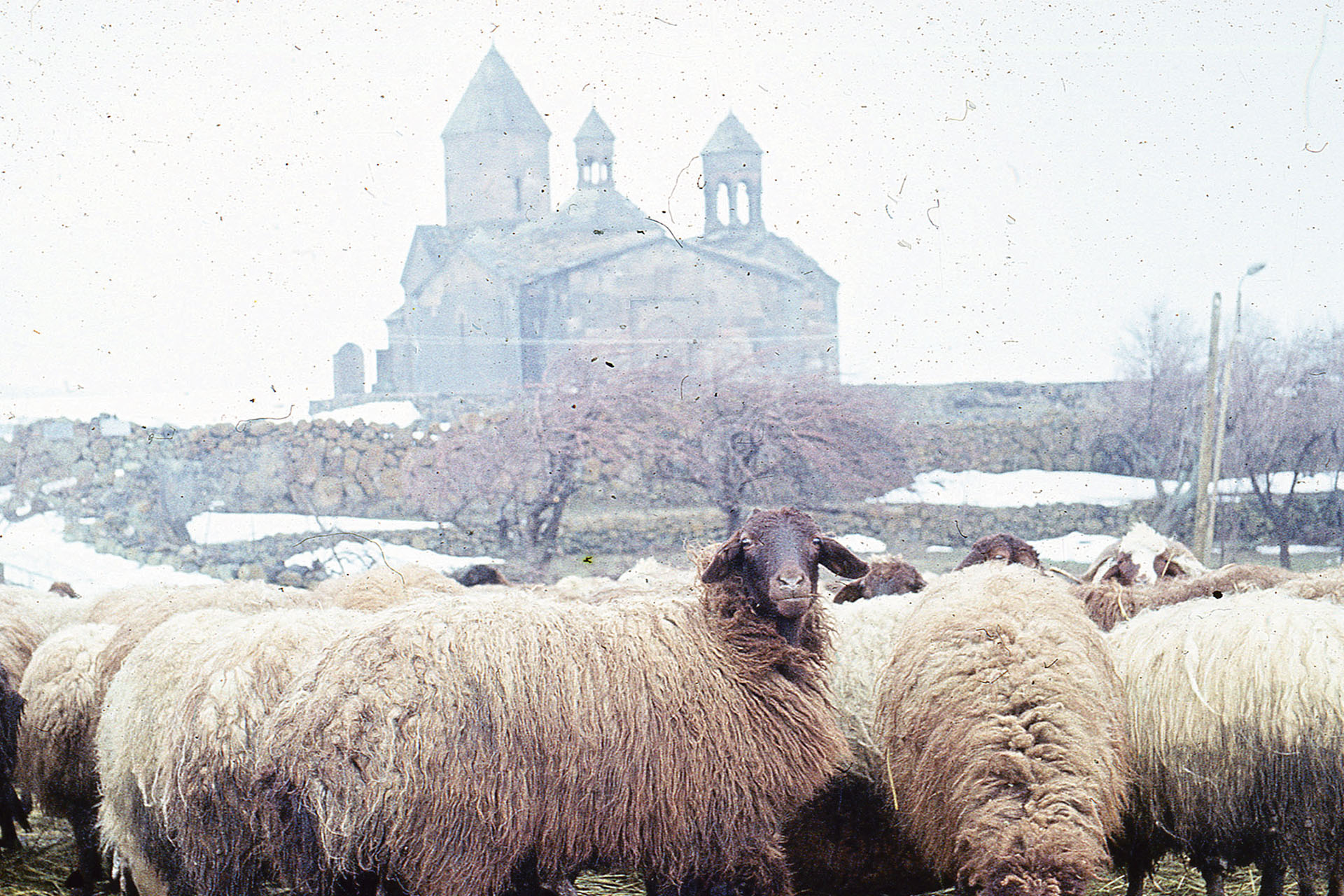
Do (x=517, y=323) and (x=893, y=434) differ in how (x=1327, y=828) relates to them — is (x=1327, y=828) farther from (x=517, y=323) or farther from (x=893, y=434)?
(x=517, y=323)

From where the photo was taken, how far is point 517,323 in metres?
32.2

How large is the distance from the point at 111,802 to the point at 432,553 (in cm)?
1133

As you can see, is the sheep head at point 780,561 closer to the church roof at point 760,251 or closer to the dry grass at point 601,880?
the dry grass at point 601,880

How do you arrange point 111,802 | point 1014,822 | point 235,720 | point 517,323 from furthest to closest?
point 517,323
point 111,802
point 235,720
point 1014,822

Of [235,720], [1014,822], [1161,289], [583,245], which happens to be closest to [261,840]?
[235,720]

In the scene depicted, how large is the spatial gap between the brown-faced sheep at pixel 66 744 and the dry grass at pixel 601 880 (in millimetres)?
282

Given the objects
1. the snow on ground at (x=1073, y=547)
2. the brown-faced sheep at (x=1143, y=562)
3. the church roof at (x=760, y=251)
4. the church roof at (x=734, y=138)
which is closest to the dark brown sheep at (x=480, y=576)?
the brown-faced sheep at (x=1143, y=562)

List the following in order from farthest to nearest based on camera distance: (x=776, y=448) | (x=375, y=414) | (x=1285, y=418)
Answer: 1. (x=375, y=414)
2. (x=1285, y=418)
3. (x=776, y=448)

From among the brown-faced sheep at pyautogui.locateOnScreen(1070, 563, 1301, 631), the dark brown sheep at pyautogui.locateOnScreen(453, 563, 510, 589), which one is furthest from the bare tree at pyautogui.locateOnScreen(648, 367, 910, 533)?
the brown-faced sheep at pyautogui.locateOnScreen(1070, 563, 1301, 631)

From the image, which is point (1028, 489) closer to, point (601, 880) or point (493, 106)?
point (601, 880)

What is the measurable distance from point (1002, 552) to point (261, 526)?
1197 centimetres

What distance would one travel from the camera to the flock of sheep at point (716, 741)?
4.35 meters

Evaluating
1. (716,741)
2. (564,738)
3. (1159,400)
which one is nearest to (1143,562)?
(716,741)

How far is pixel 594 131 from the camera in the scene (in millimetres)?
42906
